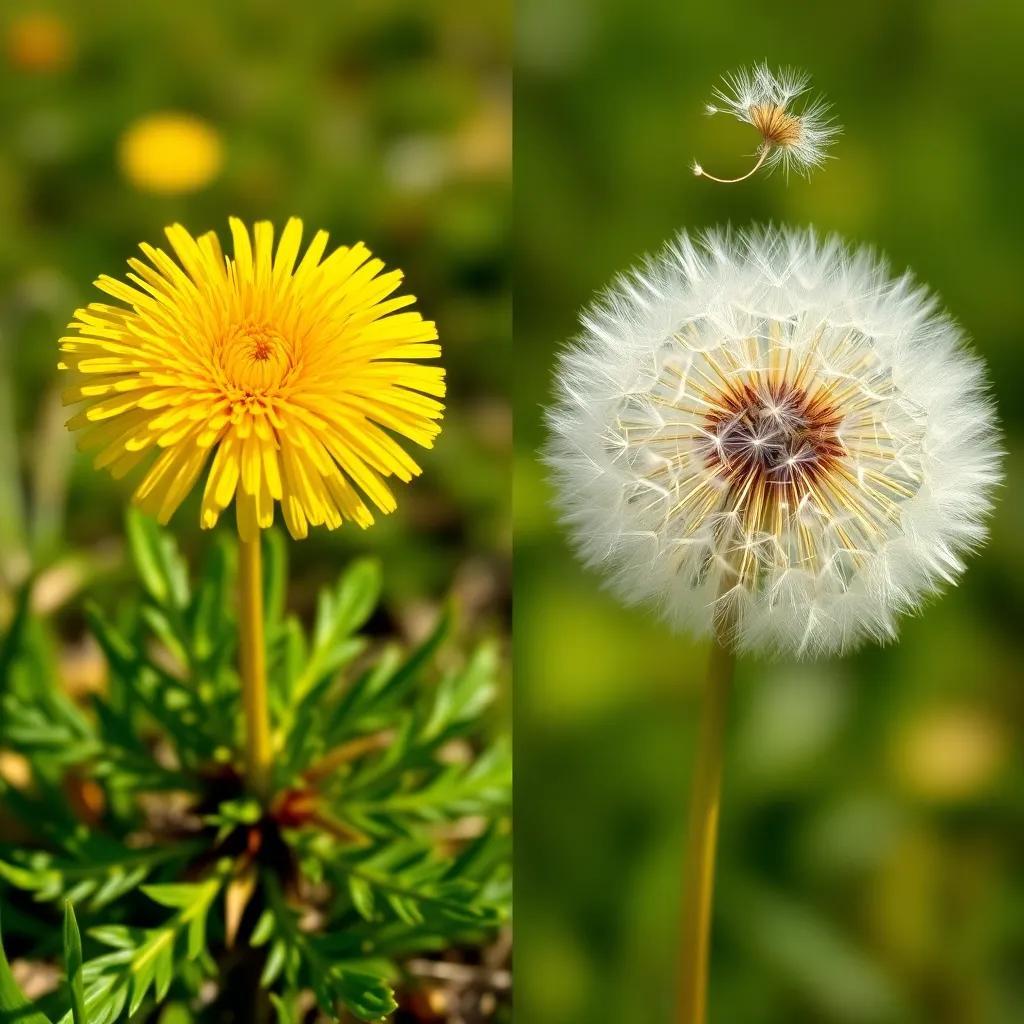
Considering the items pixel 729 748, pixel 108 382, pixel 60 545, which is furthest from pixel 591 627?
pixel 60 545

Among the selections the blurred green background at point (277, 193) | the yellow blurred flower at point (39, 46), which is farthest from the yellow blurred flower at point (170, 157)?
the yellow blurred flower at point (39, 46)

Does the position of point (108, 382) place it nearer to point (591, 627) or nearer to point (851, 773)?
point (591, 627)

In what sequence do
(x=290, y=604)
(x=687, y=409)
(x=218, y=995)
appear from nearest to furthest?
(x=687, y=409)
(x=218, y=995)
(x=290, y=604)

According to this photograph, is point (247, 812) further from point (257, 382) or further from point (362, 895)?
point (257, 382)

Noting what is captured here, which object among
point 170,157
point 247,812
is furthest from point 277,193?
point 247,812

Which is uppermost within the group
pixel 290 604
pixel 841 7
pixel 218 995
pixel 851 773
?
pixel 841 7

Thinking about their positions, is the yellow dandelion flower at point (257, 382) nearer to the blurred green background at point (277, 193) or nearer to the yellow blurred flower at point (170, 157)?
the blurred green background at point (277, 193)
